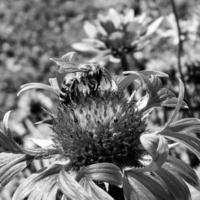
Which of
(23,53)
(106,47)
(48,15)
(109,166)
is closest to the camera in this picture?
(109,166)

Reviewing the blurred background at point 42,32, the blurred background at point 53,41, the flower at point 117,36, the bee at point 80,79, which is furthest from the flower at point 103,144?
the blurred background at point 42,32

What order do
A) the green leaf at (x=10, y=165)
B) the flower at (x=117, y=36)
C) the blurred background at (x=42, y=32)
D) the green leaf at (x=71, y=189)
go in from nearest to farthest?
1. the green leaf at (x=71, y=189)
2. the green leaf at (x=10, y=165)
3. the flower at (x=117, y=36)
4. the blurred background at (x=42, y=32)

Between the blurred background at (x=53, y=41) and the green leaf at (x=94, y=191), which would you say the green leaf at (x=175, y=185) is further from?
the blurred background at (x=53, y=41)

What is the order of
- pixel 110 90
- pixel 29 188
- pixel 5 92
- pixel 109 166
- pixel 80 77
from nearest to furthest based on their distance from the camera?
pixel 109 166 < pixel 29 188 < pixel 80 77 < pixel 110 90 < pixel 5 92

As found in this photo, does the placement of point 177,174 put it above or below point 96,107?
below

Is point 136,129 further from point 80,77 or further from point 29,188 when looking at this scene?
point 29,188

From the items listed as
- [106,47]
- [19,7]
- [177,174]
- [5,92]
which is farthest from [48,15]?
[177,174]

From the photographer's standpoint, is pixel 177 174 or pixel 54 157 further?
pixel 54 157

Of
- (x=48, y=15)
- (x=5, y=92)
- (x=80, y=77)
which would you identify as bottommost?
(x=5, y=92)
